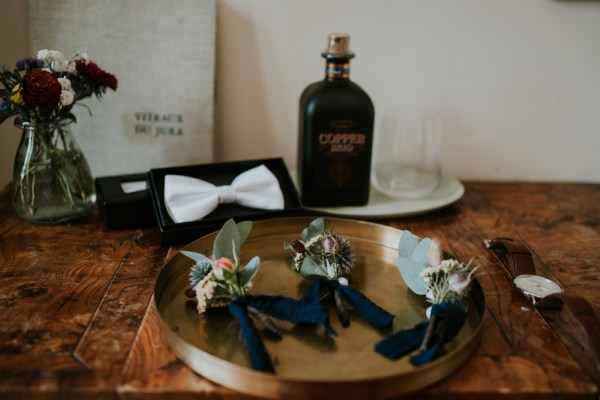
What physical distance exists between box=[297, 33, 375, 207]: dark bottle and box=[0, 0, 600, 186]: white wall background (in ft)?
0.66

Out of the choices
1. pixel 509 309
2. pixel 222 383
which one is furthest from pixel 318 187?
pixel 222 383

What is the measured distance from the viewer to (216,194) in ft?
3.33

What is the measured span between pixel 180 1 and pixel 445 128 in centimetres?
67

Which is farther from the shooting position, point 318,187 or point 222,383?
point 318,187

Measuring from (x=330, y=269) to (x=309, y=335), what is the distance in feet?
0.50

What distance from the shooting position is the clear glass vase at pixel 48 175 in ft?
3.35

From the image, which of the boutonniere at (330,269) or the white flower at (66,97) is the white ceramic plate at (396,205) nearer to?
the boutonniere at (330,269)

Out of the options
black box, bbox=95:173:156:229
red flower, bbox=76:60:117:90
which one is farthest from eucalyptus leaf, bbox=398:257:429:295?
red flower, bbox=76:60:117:90

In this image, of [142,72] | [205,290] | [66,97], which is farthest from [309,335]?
[142,72]

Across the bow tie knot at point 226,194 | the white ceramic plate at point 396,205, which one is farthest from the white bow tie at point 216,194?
the white ceramic plate at point 396,205

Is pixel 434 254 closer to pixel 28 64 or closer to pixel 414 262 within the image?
pixel 414 262

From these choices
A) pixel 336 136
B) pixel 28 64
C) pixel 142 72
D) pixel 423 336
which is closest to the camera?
pixel 423 336

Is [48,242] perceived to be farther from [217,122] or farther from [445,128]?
[445,128]

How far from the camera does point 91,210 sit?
1.12 meters
